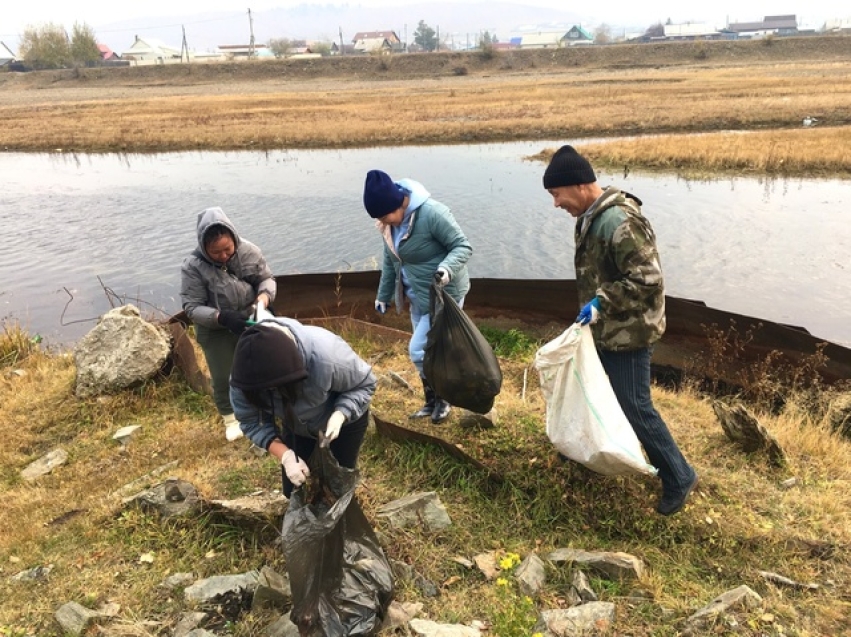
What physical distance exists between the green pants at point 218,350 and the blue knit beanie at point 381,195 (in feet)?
4.73

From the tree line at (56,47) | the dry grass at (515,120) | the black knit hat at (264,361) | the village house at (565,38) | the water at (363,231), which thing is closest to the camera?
the black knit hat at (264,361)

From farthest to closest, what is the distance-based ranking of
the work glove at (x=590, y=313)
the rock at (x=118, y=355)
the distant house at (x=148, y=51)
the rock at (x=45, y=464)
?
the distant house at (x=148, y=51), the rock at (x=118, y=355), the rock at (x=45, y=464), the work glove at (x=590, y=313)

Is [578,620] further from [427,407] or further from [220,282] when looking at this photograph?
[220,282]

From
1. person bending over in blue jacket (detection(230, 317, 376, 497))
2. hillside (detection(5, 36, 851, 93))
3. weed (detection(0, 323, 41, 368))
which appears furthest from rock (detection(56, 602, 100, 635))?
hillside (detection(5, 36, 851, 93))

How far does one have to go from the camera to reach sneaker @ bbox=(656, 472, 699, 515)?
3.03m

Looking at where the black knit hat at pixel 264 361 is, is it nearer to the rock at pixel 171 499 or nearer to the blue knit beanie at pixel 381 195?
the blue knit beanie at pixel 381 195

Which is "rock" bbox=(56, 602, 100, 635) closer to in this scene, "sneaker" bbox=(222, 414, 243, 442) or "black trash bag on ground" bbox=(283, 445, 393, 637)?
"black trash bag on ground" bbox=(283, 445, 393, 637)

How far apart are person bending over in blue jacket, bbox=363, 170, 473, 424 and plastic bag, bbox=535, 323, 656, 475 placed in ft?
2.84

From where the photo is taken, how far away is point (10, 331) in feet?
22.9

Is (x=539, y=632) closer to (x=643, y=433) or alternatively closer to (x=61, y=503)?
(x=643, y=433)

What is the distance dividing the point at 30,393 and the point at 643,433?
537 centimetres

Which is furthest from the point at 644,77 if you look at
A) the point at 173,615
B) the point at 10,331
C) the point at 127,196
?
the point at 173,615

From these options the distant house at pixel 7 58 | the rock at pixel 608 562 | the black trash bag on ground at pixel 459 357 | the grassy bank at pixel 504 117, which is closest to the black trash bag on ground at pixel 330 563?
the rock at pixel 608 562

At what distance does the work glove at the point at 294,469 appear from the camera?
237 cm
